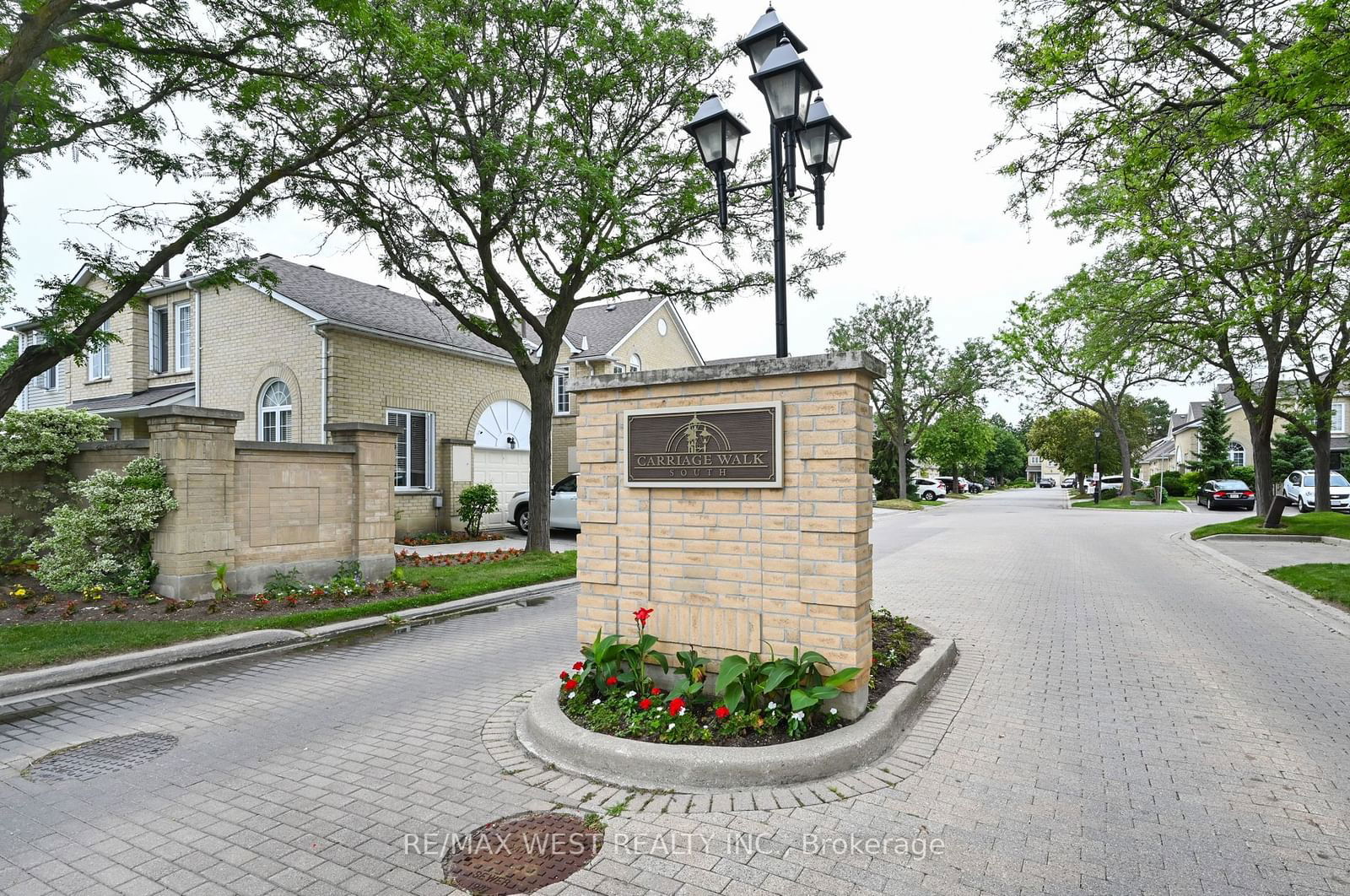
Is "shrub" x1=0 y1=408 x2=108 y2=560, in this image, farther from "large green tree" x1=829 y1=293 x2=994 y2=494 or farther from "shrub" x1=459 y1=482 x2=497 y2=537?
"large green tree" x1=829 y1=293 x2=994 y2=494

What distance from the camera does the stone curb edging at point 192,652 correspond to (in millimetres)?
5816

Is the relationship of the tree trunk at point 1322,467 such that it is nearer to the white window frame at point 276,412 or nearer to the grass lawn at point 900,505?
the grass lawn at point 900,505

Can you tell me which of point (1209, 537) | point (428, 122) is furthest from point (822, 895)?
point (1209, 537)

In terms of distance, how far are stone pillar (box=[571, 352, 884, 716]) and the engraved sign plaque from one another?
0.02 metres

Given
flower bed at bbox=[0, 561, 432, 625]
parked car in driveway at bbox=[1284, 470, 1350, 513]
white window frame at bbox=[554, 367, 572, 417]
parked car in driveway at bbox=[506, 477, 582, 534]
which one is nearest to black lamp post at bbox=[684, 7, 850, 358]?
flower bed at bbox=[0, 561, 432, 625]

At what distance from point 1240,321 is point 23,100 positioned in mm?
18536

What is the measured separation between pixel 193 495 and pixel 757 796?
26.1ft

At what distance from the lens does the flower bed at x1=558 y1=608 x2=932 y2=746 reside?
13.7 ft

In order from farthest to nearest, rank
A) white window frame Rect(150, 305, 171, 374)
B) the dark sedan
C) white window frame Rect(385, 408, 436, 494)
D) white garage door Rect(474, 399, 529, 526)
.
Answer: the dark sedan → white garage door Rect(474, 399, 529, 526) → white window frame Rect(150, 305, 171, 374) → white window frame Rect(385, 408, 436, 494)

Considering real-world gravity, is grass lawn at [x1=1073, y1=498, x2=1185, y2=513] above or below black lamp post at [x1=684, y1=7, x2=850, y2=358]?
below

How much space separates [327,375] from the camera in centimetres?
1639

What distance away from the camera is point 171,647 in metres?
6.71

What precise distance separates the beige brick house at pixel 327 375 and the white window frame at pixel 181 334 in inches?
1.3

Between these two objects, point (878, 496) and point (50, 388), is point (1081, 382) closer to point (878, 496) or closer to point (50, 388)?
point (878, 496)
